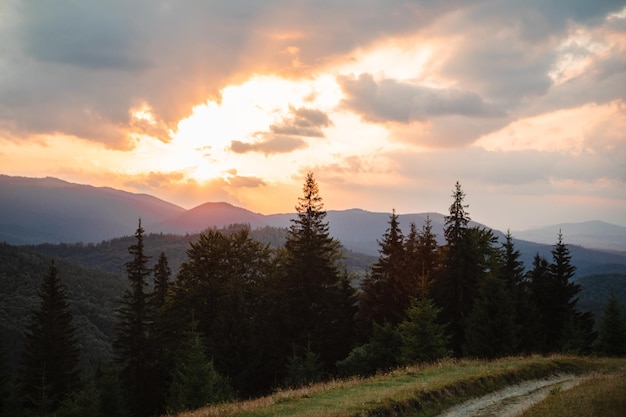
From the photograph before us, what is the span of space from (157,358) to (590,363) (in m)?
39.9

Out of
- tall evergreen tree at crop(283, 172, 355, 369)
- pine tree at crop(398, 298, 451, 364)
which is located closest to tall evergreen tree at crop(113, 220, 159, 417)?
tall evergreen tree at crop(283, 172, 355, 369)

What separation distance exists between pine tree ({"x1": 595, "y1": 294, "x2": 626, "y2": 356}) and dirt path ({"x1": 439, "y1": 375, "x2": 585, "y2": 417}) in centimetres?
1884

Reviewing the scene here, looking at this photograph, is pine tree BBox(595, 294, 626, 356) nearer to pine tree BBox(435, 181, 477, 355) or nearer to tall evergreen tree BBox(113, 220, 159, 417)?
pine tree BBox(435, 181, 477, 355)

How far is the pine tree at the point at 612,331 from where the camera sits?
3441cm

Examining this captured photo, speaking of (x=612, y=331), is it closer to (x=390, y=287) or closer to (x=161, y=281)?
(x=390, y=287)

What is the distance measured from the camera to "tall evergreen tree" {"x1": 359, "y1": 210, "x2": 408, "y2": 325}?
1633 inches

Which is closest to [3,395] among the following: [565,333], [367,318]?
[367,318]

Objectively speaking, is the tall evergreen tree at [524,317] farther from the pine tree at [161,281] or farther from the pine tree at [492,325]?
the pine tree at [161,281]

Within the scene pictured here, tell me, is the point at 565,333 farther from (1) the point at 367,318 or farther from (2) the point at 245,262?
(2) the point at 245,262

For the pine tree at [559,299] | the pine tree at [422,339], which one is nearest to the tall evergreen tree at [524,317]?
the pine tree at [559,299]

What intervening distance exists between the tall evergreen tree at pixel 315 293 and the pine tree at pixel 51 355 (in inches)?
1053

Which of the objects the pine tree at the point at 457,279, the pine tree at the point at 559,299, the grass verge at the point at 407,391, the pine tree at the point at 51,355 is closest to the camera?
the grass verge at the point at 407,391

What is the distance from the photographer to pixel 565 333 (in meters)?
45.2

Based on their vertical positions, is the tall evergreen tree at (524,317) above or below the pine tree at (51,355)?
above
